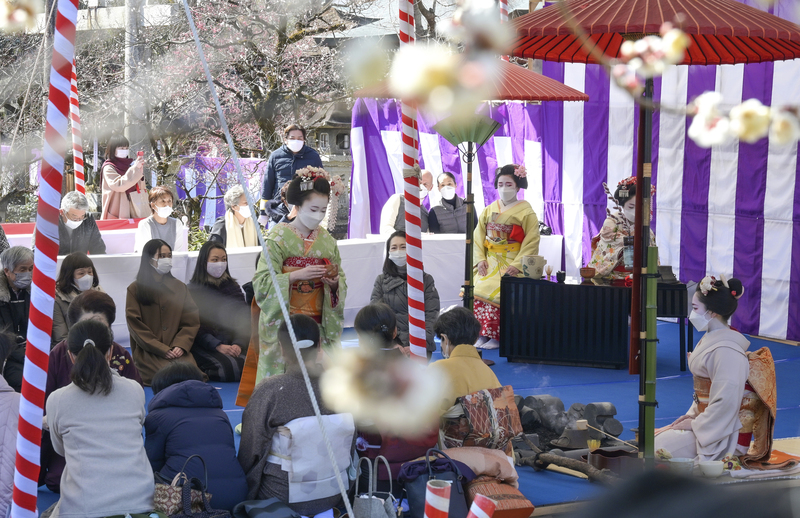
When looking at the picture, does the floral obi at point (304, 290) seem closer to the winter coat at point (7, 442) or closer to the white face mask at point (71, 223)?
the winter coat at point (7, 442)

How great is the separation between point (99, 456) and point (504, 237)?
156 inches

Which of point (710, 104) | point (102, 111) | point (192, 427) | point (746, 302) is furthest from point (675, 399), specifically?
point (102, 111)

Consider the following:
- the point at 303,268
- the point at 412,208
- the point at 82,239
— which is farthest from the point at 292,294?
the point at 82,239

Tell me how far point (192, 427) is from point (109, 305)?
47.3 inches

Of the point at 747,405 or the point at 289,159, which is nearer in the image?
the point at 747,405

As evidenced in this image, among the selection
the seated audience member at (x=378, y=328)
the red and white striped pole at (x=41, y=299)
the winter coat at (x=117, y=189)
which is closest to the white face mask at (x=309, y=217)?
the seated audience member at (x=378, y=328)

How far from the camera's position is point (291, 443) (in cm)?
293

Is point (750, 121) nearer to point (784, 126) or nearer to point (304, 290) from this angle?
point (784, 126)

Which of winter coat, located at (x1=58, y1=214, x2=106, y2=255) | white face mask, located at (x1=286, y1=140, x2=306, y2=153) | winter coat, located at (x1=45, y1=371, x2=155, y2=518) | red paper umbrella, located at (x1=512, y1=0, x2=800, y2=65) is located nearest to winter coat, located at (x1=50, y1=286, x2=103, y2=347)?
winter coat, located at (x1=58, y1=214, x2=106, y2=255)

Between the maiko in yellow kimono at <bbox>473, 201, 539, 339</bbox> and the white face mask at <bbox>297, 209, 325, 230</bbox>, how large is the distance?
2.49 m

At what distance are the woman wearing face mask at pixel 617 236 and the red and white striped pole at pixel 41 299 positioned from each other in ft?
14.0

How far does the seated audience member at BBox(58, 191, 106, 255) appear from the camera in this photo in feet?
18.3

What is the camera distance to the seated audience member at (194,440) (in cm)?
294

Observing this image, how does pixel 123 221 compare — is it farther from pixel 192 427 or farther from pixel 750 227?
pixel 750 227
